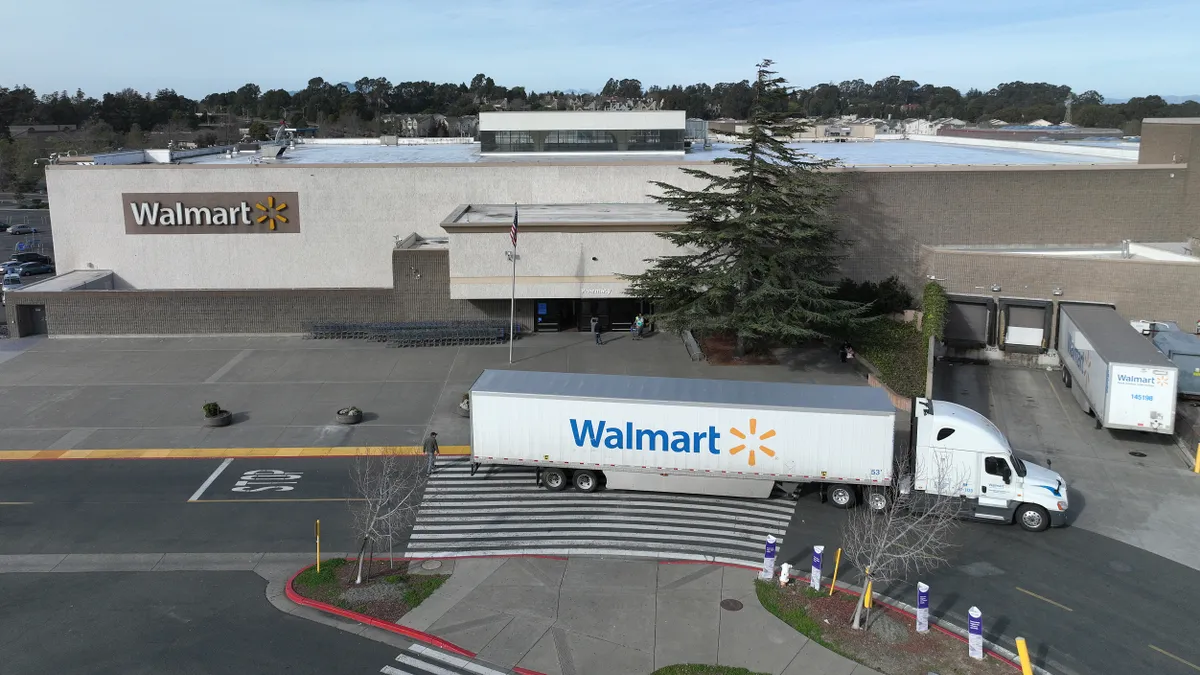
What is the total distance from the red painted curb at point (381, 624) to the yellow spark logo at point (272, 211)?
1043 inches

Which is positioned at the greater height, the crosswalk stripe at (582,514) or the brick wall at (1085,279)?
the brick wall at (1085,279)

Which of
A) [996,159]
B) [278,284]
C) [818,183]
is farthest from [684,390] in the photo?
[996,159]

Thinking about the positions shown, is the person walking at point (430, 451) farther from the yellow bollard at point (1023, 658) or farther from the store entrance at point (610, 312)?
the store entrance at point (610, 312)

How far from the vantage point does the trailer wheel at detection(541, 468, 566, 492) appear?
23469 mm

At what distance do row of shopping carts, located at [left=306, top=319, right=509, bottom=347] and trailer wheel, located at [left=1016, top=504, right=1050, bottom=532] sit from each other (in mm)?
23115

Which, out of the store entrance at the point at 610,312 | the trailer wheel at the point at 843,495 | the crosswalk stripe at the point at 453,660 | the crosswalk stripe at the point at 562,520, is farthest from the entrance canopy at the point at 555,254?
the crosswalk stripe at the point at 453,660

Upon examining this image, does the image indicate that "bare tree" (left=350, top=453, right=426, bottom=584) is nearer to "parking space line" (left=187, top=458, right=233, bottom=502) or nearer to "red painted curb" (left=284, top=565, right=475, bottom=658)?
"red painted curb" (left=284, top=565, right=475, bottom=658)

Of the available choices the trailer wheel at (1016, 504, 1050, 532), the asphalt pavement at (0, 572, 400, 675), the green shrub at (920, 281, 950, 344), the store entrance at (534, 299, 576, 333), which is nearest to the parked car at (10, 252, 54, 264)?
the store entrance at (534, 299, 576, 333)

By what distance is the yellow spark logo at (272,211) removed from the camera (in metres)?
41.3

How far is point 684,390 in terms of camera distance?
23.1 m

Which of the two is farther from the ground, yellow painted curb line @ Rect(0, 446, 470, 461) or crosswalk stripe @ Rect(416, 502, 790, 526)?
yellow painted curb line @ Rect(0, 446, 470, 461)

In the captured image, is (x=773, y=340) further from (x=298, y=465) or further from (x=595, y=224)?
(x=298, y=465)

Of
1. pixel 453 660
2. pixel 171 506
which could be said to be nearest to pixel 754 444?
pixel 453 660

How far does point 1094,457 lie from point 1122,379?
8.40 feet
